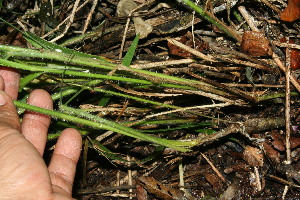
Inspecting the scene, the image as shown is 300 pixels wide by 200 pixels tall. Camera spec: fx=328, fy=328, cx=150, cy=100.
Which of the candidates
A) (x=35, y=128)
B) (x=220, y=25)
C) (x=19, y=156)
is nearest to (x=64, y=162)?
(x=35, y=128)

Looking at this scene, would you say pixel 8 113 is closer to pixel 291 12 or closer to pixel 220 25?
pixel 220 25

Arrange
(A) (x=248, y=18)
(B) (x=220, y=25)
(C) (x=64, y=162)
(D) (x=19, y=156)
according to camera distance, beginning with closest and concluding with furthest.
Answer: (D) (x=19, y=156)
(B) (x=220, y=25)
(A) (x=248, y=18)
(C) (x=64, y=162)

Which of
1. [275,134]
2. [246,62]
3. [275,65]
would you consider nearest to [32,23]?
[246,62]

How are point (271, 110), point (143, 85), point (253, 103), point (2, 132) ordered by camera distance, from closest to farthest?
point (2, 132), point (143, 85), point (253, 103), point (271, 110)

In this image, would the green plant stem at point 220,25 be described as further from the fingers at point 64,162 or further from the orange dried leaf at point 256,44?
the fingers at point 64,162

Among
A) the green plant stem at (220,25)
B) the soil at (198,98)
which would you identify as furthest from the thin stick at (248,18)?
the green plant stem at (220,25)

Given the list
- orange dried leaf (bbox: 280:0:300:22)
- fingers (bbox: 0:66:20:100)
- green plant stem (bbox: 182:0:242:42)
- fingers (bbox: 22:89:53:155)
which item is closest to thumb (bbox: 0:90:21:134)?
fingers (bbox: 0:66:20:100)

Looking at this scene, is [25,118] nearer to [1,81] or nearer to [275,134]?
[1,81]
